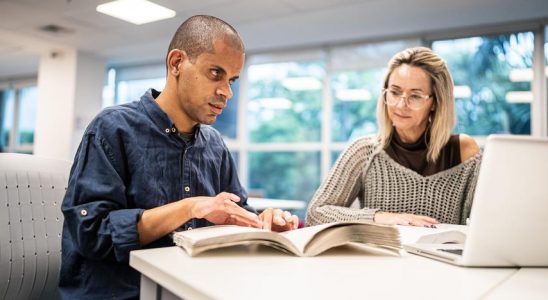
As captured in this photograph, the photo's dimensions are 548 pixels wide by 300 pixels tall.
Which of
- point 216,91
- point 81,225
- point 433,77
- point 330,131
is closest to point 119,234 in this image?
point 81,225

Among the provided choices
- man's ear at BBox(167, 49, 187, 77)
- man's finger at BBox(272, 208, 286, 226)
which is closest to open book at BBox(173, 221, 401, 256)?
man's finger at BBox(272, 208, 286, 226)

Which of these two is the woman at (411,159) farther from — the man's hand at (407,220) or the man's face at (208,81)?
the man's face at (208,81)

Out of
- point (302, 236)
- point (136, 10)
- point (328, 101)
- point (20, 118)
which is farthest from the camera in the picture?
point (20, 118)

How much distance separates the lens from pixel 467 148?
5.72 feet

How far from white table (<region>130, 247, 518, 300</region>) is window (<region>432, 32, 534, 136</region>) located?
4.18m

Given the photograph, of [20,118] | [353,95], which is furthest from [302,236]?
[20,118]

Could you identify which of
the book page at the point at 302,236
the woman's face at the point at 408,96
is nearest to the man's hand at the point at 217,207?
the book page at the point at 302,236

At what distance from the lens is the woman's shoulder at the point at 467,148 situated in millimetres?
1720

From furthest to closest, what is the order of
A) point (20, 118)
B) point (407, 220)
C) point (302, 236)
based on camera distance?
point (20, 118) → point (407, 220) → point (302, 236)

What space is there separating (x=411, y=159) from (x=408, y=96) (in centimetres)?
24

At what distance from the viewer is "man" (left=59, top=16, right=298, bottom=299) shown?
0.97 m

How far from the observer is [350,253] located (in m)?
0.91

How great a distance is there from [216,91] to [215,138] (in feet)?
0.76

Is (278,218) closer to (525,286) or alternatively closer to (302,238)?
(302,238)
